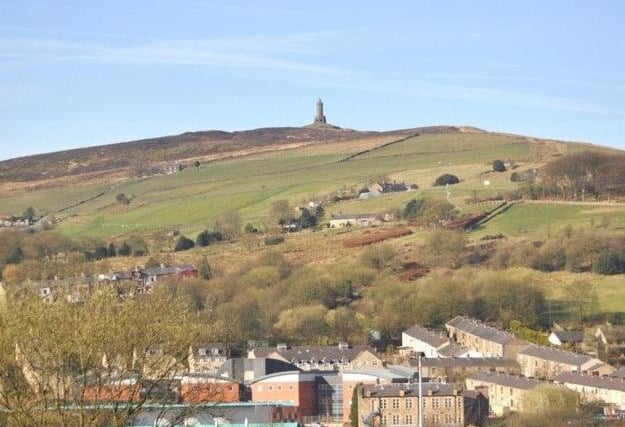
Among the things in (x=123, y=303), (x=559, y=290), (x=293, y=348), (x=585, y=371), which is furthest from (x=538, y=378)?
(x=123, y=303)

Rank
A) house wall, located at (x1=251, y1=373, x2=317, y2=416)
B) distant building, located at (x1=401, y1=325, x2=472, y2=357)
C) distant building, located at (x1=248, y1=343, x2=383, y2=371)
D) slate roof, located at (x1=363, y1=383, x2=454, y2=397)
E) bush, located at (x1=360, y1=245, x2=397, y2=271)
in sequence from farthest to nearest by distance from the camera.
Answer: bush, located at (x1=360, y1=245, x2=397, y2=271), distant building, located at (x1=401, y1=325, x2=472, y2=357), distant building, located at (x1=248, y1=343, x2=383, y2=371), house wall, located at (x1=251, y1=373, x2=317, y2=416), slate roof, located at (x1=363, y1=383, x2=454, y2=397)

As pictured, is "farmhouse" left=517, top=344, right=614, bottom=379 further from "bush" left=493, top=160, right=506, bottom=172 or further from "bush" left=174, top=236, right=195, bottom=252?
"bush" left=493, top=160, right=506, bottom=172

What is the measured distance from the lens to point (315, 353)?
3447 inches

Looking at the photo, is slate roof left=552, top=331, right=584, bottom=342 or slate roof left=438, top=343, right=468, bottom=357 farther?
slate roof left=438, top=343, right=468, bottom=357

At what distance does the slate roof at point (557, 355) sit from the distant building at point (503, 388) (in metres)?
3.56

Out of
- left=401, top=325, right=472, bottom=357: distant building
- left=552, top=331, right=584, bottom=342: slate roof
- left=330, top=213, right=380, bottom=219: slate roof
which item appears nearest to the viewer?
left=552, top=331, right=584, bottom=342: slate roof

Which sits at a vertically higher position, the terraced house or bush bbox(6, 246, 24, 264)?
bush bbox(6, 246, 24, 264)

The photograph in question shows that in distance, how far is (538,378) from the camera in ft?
257

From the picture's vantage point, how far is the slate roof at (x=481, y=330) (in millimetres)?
88812

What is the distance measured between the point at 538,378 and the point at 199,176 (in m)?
99.2

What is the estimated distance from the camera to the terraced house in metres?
87.7

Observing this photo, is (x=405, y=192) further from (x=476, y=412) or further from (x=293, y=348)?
(x=476, y=412)

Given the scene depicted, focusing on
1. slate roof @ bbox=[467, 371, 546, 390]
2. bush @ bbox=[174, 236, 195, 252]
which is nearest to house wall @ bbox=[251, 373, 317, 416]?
slate roof @ bbox=[467, 371, 546, 390]

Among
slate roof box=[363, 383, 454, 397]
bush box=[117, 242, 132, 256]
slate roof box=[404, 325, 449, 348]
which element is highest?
bush box=[117, 242, 132, 256]
